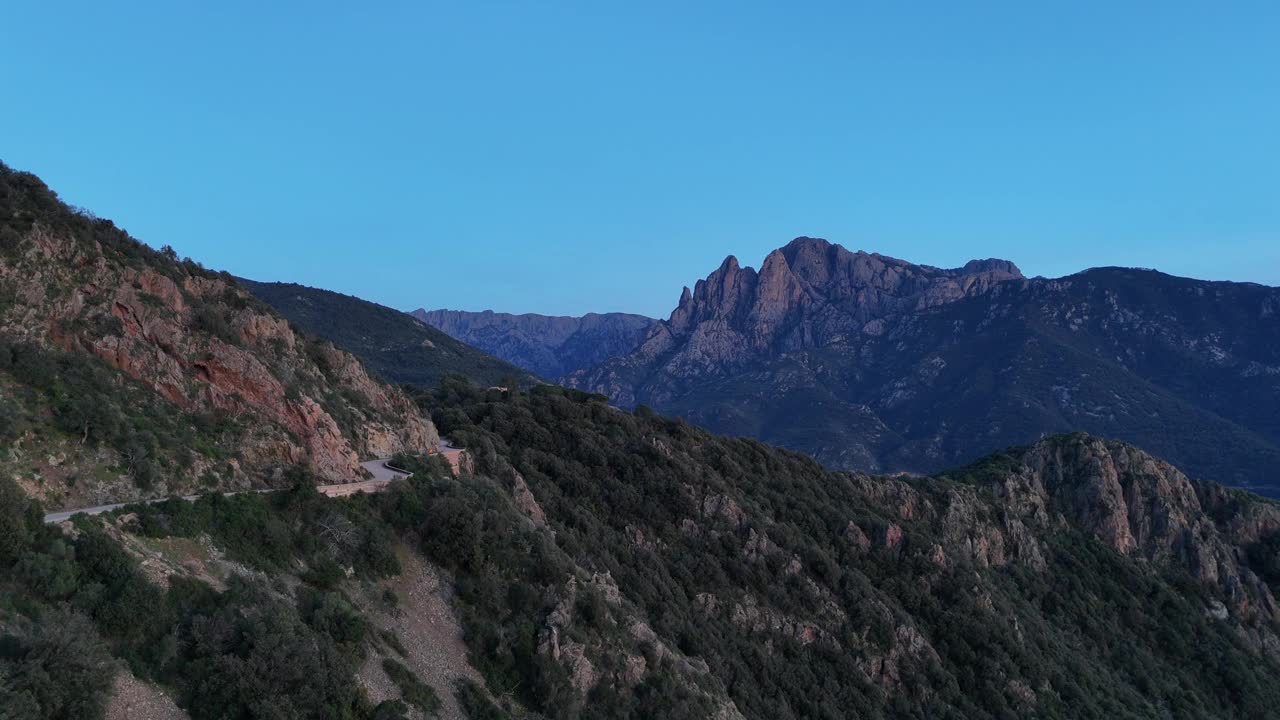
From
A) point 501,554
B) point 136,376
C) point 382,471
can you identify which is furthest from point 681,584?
point 136,376

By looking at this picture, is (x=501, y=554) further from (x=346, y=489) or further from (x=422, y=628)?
(x=346, y=489)

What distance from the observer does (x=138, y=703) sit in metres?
15.0

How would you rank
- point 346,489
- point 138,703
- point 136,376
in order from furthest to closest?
point 136,376 → point 346,489 → point 138,703

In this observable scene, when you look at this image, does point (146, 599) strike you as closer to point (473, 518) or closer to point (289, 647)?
point (289, 647)

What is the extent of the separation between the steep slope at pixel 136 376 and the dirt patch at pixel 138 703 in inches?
303

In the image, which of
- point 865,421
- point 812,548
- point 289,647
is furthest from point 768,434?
point 289,647

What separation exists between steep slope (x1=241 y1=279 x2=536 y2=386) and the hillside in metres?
70.5

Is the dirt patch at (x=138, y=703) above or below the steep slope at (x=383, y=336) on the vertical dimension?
below

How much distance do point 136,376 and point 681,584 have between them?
23273 mm

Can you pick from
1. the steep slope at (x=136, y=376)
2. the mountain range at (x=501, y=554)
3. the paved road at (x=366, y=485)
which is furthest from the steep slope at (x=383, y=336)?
the steep slope at (x=136, y=376)

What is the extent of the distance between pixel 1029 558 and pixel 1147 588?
855 cm

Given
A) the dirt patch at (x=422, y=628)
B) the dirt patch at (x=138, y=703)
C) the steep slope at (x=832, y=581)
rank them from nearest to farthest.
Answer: the dirt patch at (x=138, y=703)
the dirt patch at (x=422, y=628)
the steep slope at (x=832, y=581)

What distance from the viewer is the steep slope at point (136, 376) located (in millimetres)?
22438

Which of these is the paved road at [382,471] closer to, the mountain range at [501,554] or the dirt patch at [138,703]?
the mountain range at [501,554]
